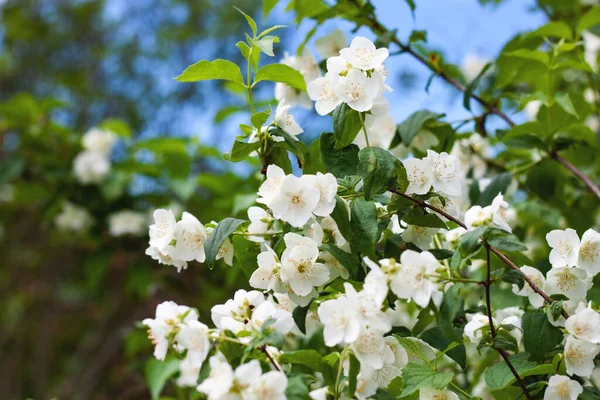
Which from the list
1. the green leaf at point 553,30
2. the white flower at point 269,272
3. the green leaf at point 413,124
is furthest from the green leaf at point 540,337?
the green leaf at point 553,30

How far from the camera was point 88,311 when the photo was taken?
14.3 ft

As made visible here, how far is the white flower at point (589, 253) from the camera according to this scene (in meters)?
0.90

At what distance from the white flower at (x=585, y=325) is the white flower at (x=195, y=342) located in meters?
0.49

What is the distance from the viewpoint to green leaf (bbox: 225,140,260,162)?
952 mm

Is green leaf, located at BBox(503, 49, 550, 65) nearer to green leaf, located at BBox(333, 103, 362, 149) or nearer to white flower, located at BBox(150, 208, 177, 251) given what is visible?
green leaf, located at BBox(333, 103, 362, 149)

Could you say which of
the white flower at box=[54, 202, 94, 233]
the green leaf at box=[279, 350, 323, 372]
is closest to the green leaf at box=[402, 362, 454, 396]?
the green leaf at box=[279, 350, 323, 372]

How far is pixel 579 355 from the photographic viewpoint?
0.83 meters

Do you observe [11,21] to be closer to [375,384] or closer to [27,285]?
[27,285]

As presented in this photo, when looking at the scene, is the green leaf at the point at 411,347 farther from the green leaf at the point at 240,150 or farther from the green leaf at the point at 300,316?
the green leaf at the point at 240,150

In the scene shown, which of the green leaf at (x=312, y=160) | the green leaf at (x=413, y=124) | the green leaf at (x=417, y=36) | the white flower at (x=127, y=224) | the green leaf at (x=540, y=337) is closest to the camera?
the green leaf at (x=540, y=337)

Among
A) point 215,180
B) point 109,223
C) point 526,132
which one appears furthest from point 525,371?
point 109,223

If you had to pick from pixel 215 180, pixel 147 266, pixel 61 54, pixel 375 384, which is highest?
pixel 375 384

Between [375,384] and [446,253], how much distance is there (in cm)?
22

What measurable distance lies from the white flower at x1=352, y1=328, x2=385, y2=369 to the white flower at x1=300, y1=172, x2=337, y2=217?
0.17 m
